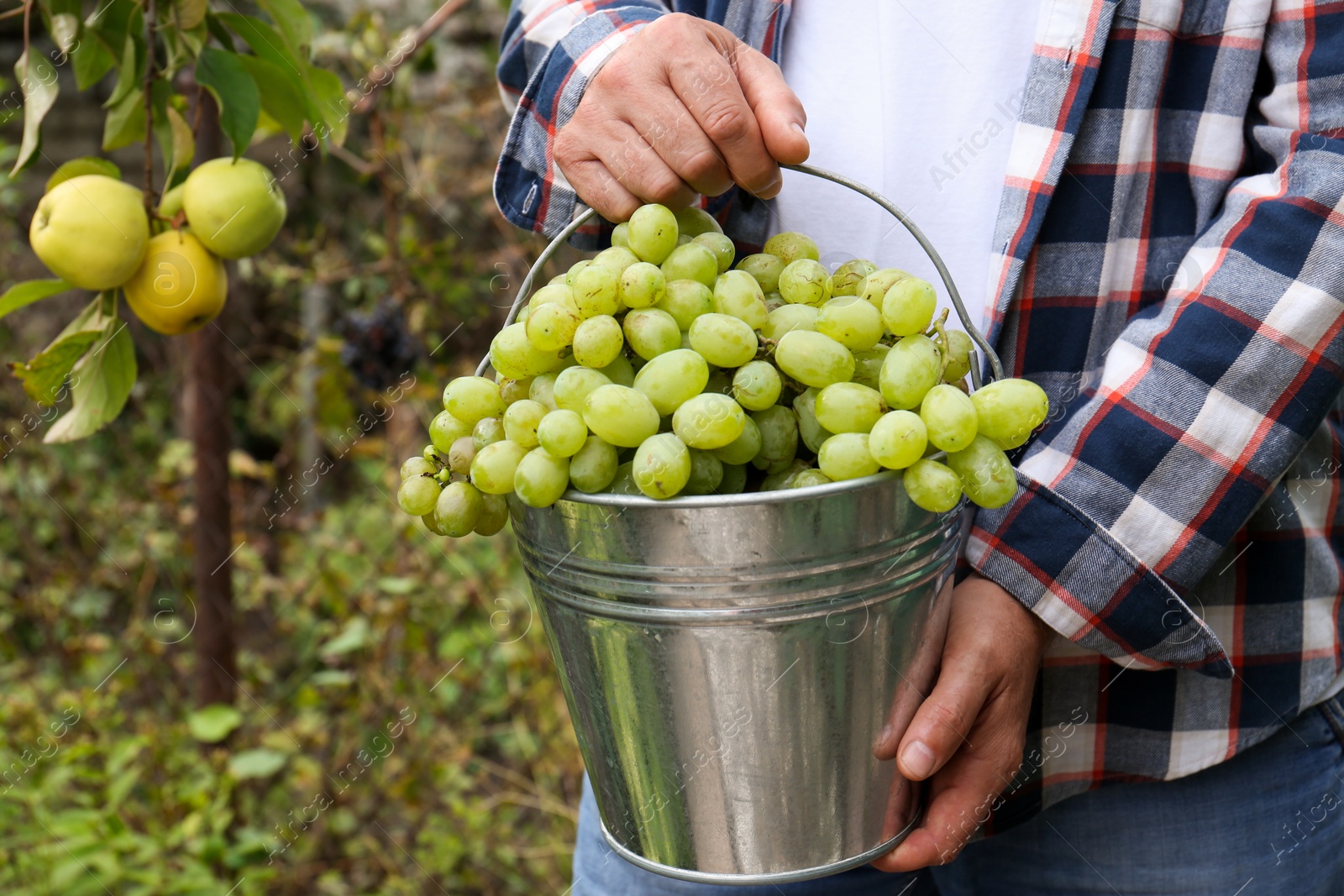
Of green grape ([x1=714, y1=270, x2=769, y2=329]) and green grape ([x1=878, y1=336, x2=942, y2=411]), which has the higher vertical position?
green grape ([x1=714, y1=270, x2=769, y2=329])

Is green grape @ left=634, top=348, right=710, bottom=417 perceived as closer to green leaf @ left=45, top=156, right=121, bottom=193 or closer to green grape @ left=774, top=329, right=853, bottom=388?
green grape @ left=774, top=329, right=853, bottom=388

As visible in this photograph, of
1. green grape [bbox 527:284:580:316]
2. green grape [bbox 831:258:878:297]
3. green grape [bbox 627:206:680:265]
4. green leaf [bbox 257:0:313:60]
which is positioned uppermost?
green leaf [bbox 257:0:313:60]

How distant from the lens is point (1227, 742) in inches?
38.4

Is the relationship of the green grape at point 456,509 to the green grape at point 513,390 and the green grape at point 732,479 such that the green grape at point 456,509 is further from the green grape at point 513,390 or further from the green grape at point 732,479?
the green grape at point 732,479

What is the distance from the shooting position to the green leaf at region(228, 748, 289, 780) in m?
2.10

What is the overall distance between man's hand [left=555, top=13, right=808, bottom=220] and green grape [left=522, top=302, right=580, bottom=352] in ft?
0.51

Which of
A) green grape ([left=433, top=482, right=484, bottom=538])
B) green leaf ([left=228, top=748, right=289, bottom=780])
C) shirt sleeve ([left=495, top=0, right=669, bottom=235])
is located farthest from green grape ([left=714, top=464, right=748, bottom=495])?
green leaf ([left=228, top=748, right=289, bottom=780])

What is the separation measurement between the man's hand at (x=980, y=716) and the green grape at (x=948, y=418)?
208mm

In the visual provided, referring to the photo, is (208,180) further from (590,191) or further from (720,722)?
(720,722)

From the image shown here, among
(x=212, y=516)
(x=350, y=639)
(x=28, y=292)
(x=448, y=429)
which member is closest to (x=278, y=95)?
(x=28, y=292)

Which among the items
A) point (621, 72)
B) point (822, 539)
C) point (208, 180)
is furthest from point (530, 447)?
point (208, 180)

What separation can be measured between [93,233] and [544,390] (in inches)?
20.9

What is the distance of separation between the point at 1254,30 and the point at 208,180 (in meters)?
1.02

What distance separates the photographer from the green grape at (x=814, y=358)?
72 cm
